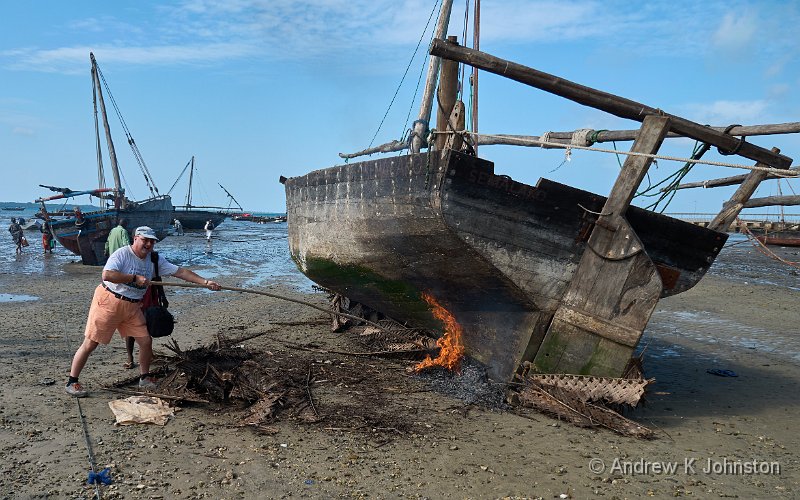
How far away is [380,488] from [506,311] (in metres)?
2.76

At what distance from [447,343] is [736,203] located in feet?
12.3

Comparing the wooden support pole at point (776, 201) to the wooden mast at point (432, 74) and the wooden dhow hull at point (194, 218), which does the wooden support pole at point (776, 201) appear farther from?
the wooden dhow hull at point (194, 218)

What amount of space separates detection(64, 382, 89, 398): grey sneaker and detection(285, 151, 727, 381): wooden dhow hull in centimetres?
354

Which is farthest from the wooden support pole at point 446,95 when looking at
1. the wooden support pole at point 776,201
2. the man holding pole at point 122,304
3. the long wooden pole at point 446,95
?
the wooden support pole at point 776,201

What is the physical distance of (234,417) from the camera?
496 cm

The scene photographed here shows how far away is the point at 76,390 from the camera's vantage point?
529cm

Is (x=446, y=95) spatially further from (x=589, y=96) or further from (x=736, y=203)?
(x=736, y=203)

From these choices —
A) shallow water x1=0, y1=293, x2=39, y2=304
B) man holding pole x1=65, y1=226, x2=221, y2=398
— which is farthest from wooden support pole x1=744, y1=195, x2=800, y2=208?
shallow water x1=0, y1=293, x2=39, y2=304

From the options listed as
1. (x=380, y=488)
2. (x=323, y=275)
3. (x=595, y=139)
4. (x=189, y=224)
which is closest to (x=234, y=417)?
(x=380, y=488)

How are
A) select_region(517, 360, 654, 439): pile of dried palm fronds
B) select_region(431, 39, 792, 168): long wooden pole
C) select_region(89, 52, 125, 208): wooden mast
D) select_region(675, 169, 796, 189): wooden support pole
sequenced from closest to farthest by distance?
select_region(517, 360, 654, 439): pile of dried palm fronds < select_region(431, 39, 792, 168): long wooden pole < select_region(675, 169, 796, 189): wooden support pole < select_region(89, 52, 125, 208): wooden mast

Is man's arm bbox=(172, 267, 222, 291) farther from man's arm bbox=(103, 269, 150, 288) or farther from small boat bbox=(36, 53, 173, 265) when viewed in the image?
small boat bbox=(36, 53, 173, 265)

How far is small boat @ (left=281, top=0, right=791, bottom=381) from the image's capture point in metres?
5.53

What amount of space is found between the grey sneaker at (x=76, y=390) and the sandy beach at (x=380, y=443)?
0.12 metres

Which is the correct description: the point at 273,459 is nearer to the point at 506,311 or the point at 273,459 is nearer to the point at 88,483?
the point at 88,483
